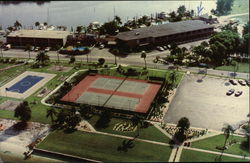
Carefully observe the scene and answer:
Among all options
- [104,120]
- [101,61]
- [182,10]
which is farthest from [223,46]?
[182,10]

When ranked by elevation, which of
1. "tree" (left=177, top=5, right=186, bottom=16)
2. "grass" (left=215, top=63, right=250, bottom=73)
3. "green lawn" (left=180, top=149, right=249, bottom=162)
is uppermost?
"tree" (left=177, top=5, right=186, bottom=16)

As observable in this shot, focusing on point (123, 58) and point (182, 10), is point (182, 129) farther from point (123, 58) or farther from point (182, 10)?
point (182, 10)

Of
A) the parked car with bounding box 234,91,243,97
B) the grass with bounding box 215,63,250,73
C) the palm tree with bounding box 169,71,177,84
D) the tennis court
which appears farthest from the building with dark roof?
the parked car with bounding box 234,91,243,97

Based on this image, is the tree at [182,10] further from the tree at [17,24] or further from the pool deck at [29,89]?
the pool deck at [29,89]

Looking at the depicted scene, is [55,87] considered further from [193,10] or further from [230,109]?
[193,10]

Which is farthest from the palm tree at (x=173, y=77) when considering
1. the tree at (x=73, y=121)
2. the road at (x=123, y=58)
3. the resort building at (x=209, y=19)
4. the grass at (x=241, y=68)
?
the resort building at (x=209, y=19)

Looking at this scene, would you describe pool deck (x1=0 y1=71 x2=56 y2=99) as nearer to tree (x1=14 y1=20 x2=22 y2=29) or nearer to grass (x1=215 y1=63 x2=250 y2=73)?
grass (x1=215 y1=63 x2=250 y2=73)

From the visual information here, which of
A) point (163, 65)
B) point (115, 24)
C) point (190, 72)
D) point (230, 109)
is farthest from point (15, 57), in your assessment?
point (230, 109)
